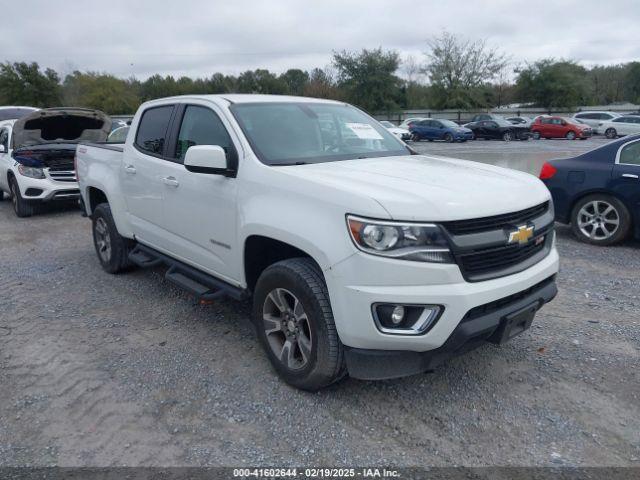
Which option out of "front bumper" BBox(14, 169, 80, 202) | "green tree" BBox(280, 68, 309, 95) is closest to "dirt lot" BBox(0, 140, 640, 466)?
"front bumper" BBox(14, 169, 80, 202)

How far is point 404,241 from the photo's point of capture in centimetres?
276

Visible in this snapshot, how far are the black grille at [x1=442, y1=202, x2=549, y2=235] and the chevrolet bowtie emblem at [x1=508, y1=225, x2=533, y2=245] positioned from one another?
0.15ft

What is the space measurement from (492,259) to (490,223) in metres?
0.20

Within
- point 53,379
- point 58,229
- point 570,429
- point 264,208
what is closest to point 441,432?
point 570,429

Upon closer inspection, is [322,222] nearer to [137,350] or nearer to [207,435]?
[207,435]

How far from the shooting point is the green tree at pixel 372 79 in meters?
48.8

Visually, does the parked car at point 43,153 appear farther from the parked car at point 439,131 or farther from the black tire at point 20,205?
the parked car at point 439,131

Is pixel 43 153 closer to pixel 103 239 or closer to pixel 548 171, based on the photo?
pixel 103 239

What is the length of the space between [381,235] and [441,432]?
3.91 ft

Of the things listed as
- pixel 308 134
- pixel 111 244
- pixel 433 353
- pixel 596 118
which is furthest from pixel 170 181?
pixel 596 118

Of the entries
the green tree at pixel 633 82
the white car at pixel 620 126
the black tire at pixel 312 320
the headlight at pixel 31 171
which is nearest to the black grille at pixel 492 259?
the black tire at pixel 312 320

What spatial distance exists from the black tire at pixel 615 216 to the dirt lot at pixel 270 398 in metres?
1.84

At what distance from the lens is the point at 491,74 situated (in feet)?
→ 173

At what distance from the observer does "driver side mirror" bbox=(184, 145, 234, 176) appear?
11.5 ft
